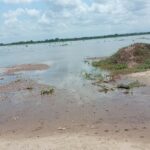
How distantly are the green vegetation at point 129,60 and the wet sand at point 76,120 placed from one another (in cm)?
903

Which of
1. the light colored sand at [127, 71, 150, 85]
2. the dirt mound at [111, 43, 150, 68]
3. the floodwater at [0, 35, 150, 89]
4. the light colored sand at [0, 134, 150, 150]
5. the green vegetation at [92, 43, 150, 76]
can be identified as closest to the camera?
the light colored sand at [0, 134, 150, 150]

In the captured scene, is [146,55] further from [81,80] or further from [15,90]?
[15,90]

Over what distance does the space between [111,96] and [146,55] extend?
15.5 metres

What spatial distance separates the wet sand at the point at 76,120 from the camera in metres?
11.5

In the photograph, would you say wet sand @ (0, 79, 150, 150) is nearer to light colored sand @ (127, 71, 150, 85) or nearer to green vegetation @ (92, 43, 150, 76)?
light colored sand @ (127, 71, 150, 85)

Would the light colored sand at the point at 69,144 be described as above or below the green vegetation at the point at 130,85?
above

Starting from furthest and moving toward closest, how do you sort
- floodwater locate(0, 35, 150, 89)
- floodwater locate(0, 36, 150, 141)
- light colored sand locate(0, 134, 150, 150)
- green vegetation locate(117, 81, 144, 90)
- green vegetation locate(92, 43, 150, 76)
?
green vegetation locate(92, 43, 150, 76) < floodwater locate(0, 35, 150, 89) < green vegetation locate(117, 81, 144, 90) < floodwater locate(0, 36, 150, 141) < light colored sand locate(0, 134, 150, 150)

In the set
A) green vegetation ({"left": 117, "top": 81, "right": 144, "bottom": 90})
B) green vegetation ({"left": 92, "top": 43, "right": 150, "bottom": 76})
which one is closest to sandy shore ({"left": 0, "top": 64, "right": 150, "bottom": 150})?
green vegetation ({"left": 117, "top": 81, "right": 144, "bottom": 90})

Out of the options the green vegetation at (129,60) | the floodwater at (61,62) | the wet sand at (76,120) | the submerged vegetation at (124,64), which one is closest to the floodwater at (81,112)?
the wet sand at (76,120)

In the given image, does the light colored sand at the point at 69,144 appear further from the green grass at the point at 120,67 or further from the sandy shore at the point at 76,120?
the green grass at the point at 120,67

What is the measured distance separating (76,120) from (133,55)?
2021 cm

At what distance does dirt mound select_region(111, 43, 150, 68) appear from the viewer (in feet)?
109

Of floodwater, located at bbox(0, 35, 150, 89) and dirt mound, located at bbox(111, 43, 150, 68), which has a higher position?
dirt mound, located at bbox(111, 43, 150, 68)

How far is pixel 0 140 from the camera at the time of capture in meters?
12.7
